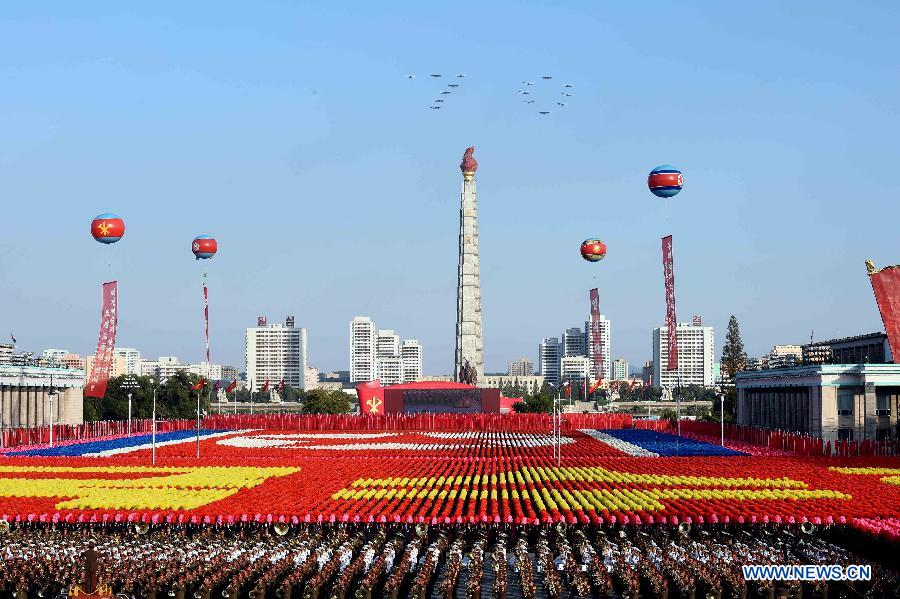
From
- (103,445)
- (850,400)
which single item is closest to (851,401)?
(850,400)

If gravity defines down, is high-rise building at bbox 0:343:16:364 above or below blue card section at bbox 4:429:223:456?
above

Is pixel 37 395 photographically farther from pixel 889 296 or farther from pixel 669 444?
pixel 889 296

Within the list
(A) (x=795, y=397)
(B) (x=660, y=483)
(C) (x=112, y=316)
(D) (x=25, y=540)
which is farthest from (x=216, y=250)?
(D) (x=25, y=540)

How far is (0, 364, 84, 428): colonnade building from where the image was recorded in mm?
83562

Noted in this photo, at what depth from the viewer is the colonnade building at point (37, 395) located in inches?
3290

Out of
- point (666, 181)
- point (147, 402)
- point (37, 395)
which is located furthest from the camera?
point (147, 402)

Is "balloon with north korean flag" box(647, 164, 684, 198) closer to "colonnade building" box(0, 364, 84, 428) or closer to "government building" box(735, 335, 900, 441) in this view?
"government building" box(735, 335, 900, 441)

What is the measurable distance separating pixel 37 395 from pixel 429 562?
7155cm

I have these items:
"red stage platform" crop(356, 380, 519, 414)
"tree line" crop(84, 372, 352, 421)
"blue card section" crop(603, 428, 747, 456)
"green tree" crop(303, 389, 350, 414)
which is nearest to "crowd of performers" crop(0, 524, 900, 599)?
"blue card section" crop(603, 428, 747, 456)

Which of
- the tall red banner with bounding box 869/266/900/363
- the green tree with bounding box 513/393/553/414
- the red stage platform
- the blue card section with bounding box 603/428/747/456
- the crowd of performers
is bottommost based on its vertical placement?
the crowd of performers

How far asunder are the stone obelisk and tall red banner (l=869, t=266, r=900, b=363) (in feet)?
215

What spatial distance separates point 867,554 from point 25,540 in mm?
23564

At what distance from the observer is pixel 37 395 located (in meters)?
91.3

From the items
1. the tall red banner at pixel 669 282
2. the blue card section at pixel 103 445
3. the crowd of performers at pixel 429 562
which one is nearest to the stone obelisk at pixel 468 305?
the blue card section at pixel 103 445
